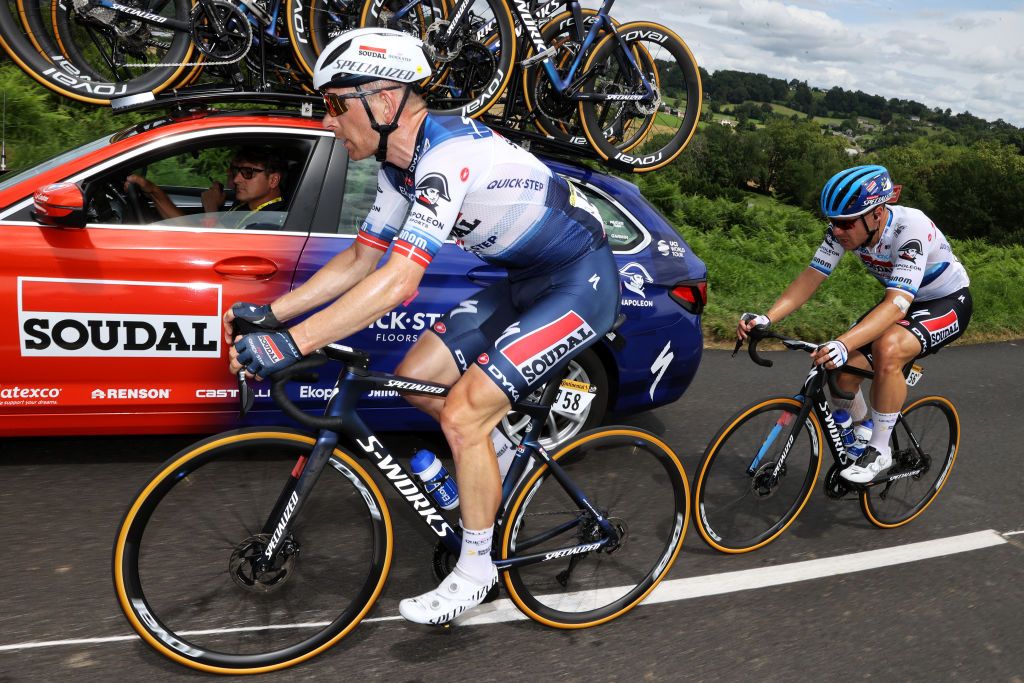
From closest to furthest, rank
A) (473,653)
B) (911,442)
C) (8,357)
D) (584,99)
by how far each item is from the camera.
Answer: (473,653) < (8,357) < (911,442) < (584,99)

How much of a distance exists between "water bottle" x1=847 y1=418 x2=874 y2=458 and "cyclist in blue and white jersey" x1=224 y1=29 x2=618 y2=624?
189cm

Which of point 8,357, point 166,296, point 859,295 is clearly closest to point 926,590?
point 166,296

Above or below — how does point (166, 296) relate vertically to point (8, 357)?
above

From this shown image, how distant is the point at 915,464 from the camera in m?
4.73

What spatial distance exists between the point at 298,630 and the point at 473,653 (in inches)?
25.1

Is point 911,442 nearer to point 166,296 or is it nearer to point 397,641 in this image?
point 397,641

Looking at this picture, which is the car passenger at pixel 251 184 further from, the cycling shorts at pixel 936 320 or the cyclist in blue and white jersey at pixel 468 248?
the cycling shorts at pixel 936 320

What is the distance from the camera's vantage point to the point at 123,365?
12.8 feet

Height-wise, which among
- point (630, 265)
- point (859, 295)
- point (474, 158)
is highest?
point (474, 158)

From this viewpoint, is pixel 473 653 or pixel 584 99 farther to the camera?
pixel 584 99

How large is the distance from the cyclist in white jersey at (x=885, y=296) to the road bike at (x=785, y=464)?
0.12 m

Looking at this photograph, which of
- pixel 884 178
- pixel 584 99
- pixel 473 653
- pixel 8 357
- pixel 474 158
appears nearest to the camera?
pixel 474 158

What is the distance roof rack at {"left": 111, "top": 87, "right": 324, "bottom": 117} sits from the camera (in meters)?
4.25

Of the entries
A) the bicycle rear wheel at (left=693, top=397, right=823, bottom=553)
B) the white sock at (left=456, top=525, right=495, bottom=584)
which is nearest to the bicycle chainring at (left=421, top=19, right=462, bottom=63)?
the bicycle rear wheel at (left=693, top=397, right=823, bottom=553)
